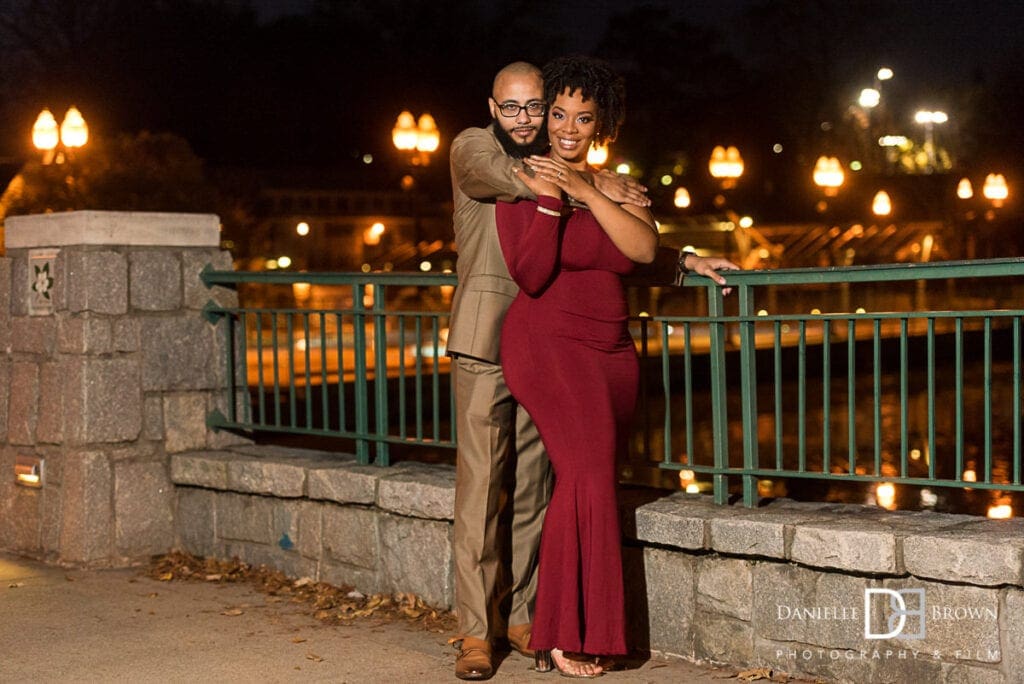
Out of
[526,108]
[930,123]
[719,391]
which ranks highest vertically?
[930,123]

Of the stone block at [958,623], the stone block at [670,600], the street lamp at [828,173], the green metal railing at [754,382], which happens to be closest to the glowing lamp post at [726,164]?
the street lamp at [828,173]

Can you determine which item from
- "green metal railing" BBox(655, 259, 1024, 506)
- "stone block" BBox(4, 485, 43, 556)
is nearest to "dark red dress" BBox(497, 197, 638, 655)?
"green metal railing" BBox(655, 259, 1024, 506)

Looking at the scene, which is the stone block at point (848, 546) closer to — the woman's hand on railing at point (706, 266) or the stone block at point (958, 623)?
the stone block at point (958, 623)

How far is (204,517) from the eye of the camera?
7668 millimetres

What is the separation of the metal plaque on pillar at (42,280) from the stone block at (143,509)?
968 mm

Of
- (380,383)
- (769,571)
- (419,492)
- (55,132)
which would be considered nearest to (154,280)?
(380,383)

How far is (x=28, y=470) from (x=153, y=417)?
798 millimetres

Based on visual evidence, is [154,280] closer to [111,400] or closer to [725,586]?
[111,400]

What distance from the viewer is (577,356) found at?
5.14 meters

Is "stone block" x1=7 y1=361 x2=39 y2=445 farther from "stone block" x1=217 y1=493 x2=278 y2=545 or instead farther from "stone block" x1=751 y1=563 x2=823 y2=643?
"stone block" x1=751 y1=563 x2=823 y2=643

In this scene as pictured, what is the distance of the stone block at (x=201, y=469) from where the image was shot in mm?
7484

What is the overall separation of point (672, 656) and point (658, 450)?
8545mm

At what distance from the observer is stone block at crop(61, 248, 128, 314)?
7.46 metres

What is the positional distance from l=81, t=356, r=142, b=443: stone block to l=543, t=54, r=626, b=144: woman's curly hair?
3457 millimetres
